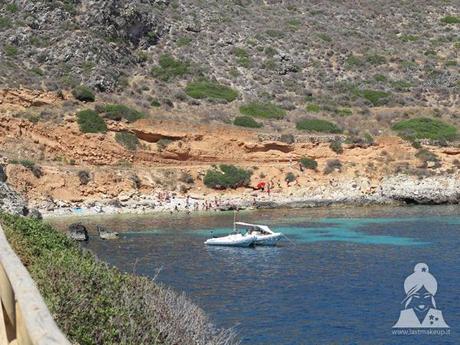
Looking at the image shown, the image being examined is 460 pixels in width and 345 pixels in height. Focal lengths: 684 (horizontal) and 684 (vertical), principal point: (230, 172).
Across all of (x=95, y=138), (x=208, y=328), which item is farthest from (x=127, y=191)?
(x=208, y=328)

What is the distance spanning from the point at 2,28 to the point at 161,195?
2711 cm

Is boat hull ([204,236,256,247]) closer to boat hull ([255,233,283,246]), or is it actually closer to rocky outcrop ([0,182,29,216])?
boat hull ([255,233,283,246])

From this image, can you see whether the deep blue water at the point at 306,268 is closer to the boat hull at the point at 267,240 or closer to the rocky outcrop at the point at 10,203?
the boat hull at the point at 267,240

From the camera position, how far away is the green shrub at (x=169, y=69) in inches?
2679

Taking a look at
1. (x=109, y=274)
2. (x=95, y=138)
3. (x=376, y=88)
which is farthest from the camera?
(x=376, y=88)

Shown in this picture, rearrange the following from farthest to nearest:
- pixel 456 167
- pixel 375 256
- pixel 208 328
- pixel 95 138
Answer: pixel 456 167
pixel 95 138
pixel 375 256
pixel 208 328

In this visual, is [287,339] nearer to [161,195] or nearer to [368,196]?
[161,195]

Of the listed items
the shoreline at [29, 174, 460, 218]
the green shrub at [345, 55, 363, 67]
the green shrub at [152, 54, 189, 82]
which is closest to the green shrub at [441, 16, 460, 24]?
the green shrub at [345, 55, 363, 67]

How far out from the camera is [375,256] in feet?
100

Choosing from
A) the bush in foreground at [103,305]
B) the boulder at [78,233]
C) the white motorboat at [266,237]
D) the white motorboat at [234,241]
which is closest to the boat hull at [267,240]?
the white motorboat at [266,237]

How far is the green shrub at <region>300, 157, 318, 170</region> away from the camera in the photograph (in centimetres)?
5628

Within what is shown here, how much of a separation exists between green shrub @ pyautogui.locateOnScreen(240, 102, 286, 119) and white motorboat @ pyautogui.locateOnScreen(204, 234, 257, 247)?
28.6m

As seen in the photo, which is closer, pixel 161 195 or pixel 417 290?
pixel 417 290

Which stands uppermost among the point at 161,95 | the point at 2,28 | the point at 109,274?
the point at 2,28
